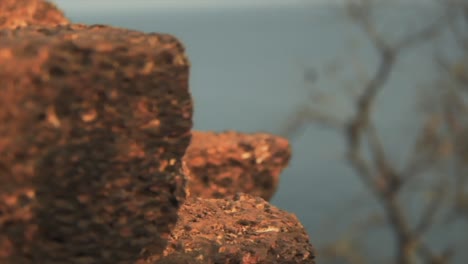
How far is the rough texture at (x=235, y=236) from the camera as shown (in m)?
3.31

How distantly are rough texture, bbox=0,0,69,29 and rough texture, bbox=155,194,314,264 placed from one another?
118 centimetres

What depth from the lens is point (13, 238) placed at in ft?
8.64

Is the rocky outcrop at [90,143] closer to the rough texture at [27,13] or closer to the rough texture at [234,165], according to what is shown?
the rough texture at [27,13]

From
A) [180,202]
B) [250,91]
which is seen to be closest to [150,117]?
[180,202]

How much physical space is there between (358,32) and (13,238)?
20167mm

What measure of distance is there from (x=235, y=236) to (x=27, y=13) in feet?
5.14

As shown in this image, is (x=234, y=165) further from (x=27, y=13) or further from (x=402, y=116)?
(x=402, y=116)

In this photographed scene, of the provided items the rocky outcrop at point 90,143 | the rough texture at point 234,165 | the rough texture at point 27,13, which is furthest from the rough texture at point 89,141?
the rough texture at point 234,165

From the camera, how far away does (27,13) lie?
13.6 ft

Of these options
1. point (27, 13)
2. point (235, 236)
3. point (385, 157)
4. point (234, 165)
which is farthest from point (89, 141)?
point (385, 157)

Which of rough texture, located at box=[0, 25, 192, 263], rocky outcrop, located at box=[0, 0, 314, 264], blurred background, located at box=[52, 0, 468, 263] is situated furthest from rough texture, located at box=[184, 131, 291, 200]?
blurred background, located at box=[52, 0, 468, 263]

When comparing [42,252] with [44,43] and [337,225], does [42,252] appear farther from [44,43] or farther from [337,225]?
[337,225]

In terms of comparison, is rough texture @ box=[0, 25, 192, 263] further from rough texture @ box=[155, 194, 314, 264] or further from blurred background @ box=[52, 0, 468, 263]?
blurred background @ box=[52, 0, 468, 263]

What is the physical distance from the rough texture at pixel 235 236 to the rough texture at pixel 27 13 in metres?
1.18
